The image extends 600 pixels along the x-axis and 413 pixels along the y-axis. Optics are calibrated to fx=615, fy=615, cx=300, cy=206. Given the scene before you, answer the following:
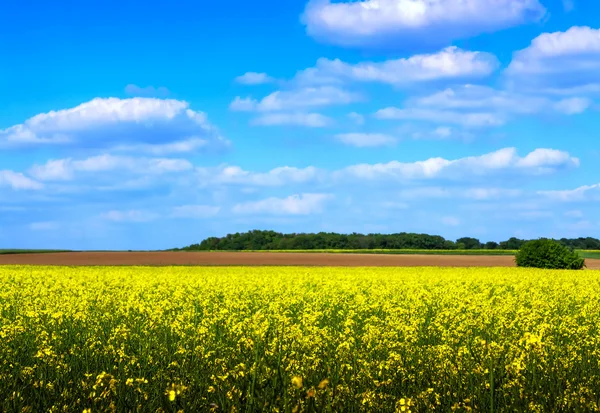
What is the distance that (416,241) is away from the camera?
90000 mm

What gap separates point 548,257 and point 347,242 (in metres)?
49.6

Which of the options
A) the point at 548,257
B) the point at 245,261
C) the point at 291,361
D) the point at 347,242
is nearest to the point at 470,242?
the point at 347,242

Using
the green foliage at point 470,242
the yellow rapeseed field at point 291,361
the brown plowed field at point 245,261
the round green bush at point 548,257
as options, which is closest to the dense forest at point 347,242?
the green foliage at point 470,242

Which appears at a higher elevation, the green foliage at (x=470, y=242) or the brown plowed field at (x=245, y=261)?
the green foliage at (x=470, y=242)

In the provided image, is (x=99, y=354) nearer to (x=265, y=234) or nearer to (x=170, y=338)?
→ (x=170, y=338)

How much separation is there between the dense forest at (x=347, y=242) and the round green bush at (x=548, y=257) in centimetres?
4368

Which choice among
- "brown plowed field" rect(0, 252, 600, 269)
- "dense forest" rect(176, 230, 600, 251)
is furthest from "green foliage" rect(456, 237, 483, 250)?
"brown plowed field" rect(0, 252, 600, 269)

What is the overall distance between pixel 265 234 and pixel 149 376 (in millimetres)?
87017

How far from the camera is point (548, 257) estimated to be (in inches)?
1679

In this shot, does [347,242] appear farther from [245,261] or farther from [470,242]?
[245,261]

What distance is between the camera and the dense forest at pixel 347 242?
8812cm

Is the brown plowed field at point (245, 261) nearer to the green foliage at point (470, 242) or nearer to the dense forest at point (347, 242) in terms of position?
the dense forest at point (347, 242)

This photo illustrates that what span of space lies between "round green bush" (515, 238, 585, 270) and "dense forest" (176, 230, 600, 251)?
4368 centimetres

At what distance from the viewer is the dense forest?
8812 cm
